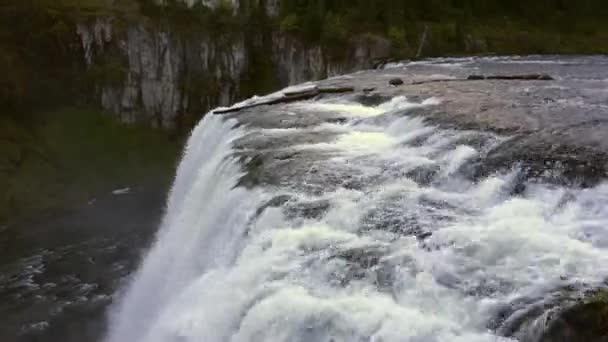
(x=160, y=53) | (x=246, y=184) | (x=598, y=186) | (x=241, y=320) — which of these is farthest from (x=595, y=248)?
(x=160, y=53)

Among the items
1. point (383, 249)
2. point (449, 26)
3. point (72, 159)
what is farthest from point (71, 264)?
point (449, 26)

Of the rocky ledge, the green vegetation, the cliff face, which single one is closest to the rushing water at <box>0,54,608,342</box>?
the rocky ledge

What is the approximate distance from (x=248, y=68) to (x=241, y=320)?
3470 centimetres

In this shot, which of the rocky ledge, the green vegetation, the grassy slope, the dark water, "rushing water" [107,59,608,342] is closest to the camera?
"rushing water" [107,59,608,342]

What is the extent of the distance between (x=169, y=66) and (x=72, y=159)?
8462 millimetres

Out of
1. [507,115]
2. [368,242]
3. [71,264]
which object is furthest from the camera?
[71,264]

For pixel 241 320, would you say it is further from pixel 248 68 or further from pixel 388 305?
pixel 248 68

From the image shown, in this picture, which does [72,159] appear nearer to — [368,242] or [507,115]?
[507,115]

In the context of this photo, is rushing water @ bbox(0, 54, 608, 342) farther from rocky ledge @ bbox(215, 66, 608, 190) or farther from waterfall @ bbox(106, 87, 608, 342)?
rocky ledge @ bbox(215, 66, 608, 190)

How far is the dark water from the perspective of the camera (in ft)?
62.8

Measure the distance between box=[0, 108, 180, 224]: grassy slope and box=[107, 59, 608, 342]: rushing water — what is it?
21422mm

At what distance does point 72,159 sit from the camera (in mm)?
36750

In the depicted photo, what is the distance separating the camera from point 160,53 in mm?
40812

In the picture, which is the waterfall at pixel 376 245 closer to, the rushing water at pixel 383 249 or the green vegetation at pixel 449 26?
the rushing water at pixel 383 249
